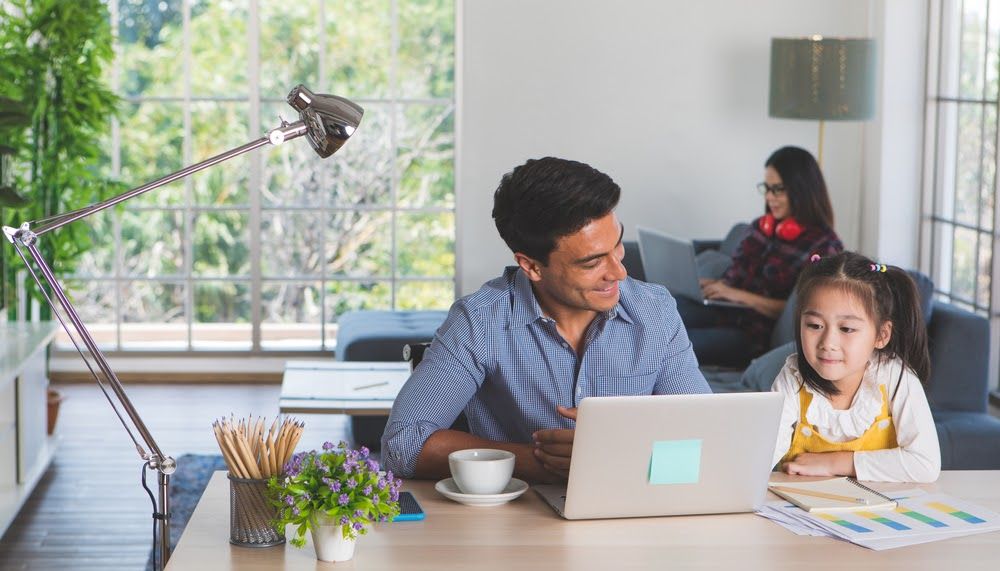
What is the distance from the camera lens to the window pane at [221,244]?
22.6 ft

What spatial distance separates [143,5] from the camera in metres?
6.73

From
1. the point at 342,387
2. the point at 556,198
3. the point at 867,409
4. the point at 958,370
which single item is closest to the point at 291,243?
the point at 342,387

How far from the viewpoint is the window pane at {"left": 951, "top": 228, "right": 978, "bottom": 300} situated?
575 centimetres

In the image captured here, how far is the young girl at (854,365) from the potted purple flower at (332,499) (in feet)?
3.21

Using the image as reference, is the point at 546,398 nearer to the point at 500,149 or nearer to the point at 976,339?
the point at 976,339

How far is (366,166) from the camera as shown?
22.7 ft

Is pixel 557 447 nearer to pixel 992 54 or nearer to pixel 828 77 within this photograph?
pixel 992 54

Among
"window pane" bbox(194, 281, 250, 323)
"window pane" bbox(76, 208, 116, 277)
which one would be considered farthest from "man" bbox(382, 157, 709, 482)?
"window pane" bbox(76, 208, 116, 277)

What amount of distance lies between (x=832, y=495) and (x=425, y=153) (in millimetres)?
4834

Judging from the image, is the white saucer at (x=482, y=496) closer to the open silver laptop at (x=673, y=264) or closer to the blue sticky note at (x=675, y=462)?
the blue sticky note at (x=675, y=462)

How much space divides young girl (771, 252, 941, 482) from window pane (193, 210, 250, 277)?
463cm

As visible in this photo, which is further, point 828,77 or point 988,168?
point 828,77

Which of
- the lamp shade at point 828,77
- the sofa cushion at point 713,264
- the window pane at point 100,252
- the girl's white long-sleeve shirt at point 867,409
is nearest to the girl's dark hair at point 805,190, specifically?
the sofa cushion at point 713,264

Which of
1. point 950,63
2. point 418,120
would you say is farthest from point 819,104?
point 418,120
